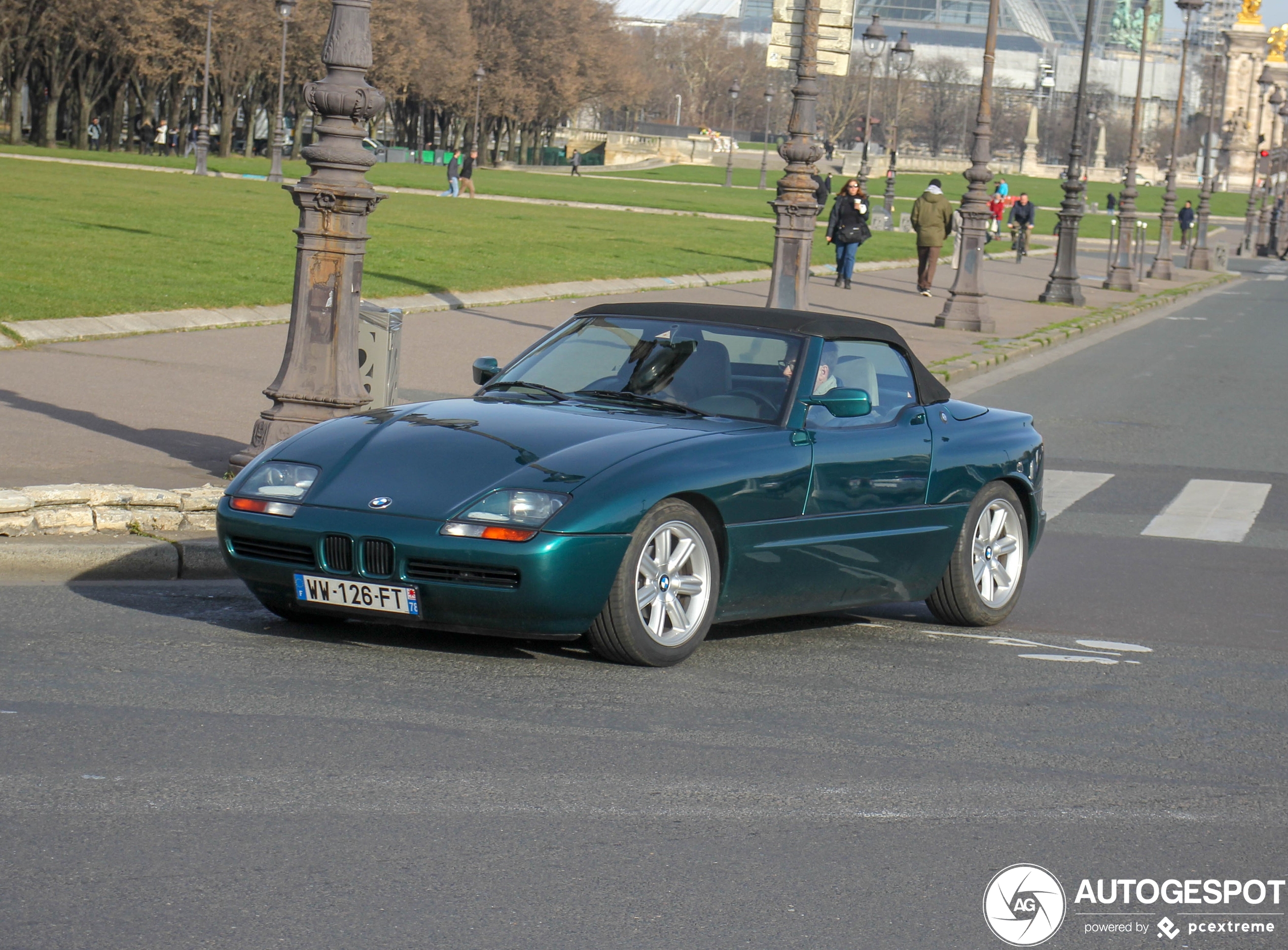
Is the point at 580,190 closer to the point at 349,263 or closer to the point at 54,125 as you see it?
the point at 54,125

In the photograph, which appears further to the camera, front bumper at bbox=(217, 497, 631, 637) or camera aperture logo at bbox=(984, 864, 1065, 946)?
front bumper at bbox=(217, 497, 631, 637)

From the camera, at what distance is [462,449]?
662 cm

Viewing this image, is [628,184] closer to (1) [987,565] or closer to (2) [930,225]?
(2) [930,225]

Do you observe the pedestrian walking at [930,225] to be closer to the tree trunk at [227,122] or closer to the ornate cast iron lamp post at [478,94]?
the tree trunk at [227,122]

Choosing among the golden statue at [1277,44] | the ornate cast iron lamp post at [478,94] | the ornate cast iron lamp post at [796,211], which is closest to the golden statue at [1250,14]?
the golden statue at [1277,44]

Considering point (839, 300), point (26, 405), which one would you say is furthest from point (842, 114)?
point (26, 405)

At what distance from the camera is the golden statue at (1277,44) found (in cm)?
16450

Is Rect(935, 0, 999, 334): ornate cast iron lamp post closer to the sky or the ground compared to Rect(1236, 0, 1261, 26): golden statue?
closer to the ground

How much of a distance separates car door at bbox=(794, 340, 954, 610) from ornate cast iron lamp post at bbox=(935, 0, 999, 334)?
18124mm

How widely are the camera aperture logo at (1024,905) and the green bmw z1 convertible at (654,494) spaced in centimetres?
219

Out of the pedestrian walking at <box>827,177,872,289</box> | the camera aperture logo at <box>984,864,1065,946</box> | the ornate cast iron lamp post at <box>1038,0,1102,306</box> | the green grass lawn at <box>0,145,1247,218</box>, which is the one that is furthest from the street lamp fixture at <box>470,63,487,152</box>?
the camera aperture logo at <box>984,864,1065,946</box>

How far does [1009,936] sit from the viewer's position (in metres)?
4.16

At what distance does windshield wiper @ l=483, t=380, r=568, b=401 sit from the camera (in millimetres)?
7434

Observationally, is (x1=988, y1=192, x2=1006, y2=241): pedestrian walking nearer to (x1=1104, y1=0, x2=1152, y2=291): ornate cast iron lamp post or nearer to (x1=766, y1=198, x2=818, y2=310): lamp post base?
(x1=1104, y1=0, x2=1152, y2=291): ornate cast iron lamp post
